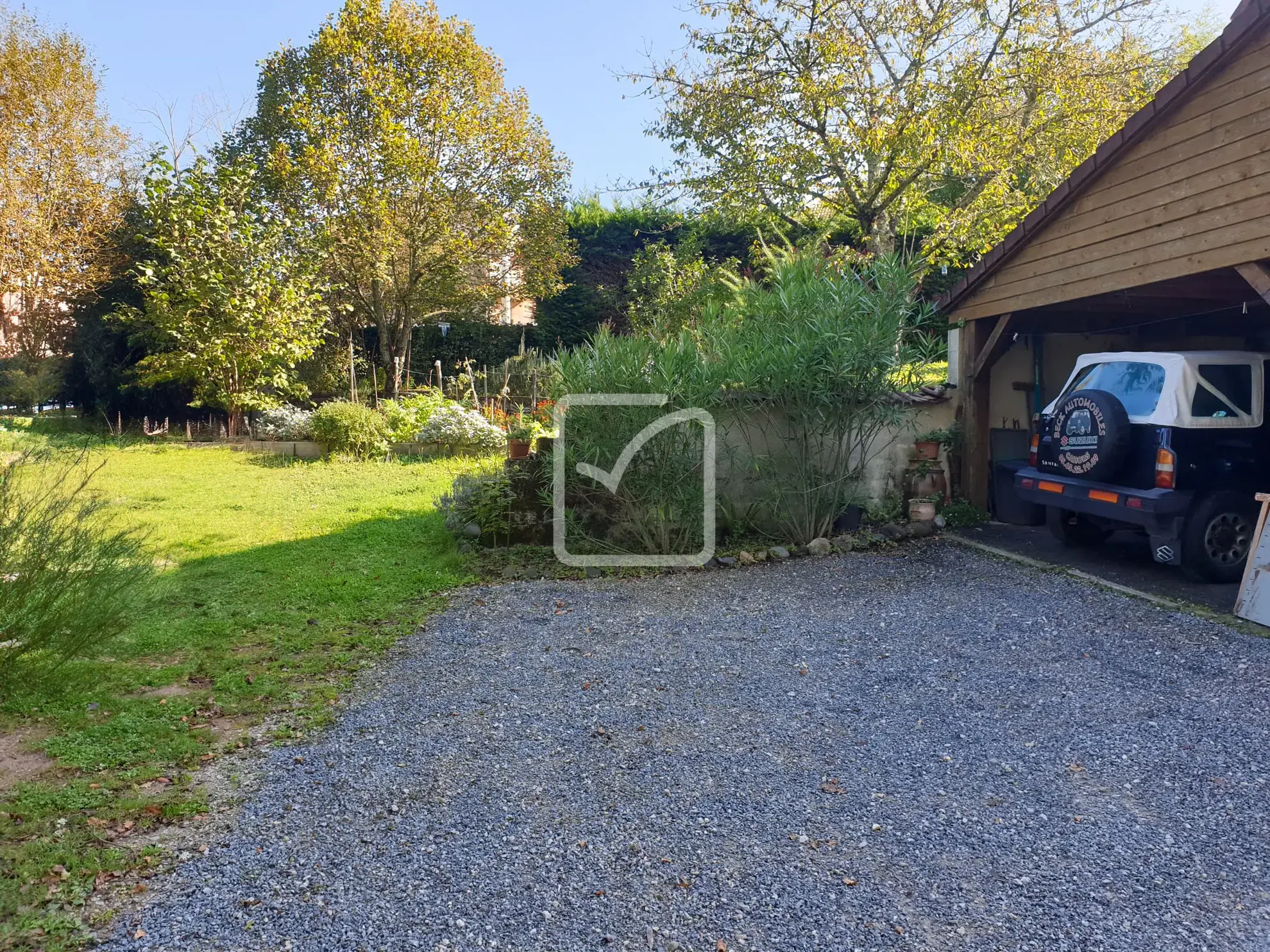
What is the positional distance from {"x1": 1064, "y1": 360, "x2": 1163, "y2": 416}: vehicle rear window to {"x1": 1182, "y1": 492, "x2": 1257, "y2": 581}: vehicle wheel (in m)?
0.78

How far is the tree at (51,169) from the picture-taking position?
1415cm

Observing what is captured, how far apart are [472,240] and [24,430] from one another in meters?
8.50

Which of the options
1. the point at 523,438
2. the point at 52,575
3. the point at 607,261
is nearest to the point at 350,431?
the point at 523,438

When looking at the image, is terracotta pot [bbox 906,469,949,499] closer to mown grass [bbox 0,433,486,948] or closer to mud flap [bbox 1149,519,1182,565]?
mud flap [bbox 1149,519,1182,565]

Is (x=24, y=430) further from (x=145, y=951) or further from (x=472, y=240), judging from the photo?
(x=145, y=951)

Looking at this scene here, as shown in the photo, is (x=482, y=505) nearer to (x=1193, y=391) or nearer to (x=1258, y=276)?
(x=1193, y=391)

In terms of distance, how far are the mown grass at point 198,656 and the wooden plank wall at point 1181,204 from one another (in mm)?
5665

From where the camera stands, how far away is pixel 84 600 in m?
3.48

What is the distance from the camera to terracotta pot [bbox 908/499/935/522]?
7.93 meters

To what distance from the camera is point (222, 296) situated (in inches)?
534

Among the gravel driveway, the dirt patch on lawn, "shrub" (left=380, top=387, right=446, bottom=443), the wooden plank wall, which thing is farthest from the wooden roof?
"shrub" (left=380, top=387, right=446, bottom=443)

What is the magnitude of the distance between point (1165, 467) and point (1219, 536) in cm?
67

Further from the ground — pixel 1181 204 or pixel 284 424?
pixel 1181 204

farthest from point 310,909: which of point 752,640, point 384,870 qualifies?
point 752,640
